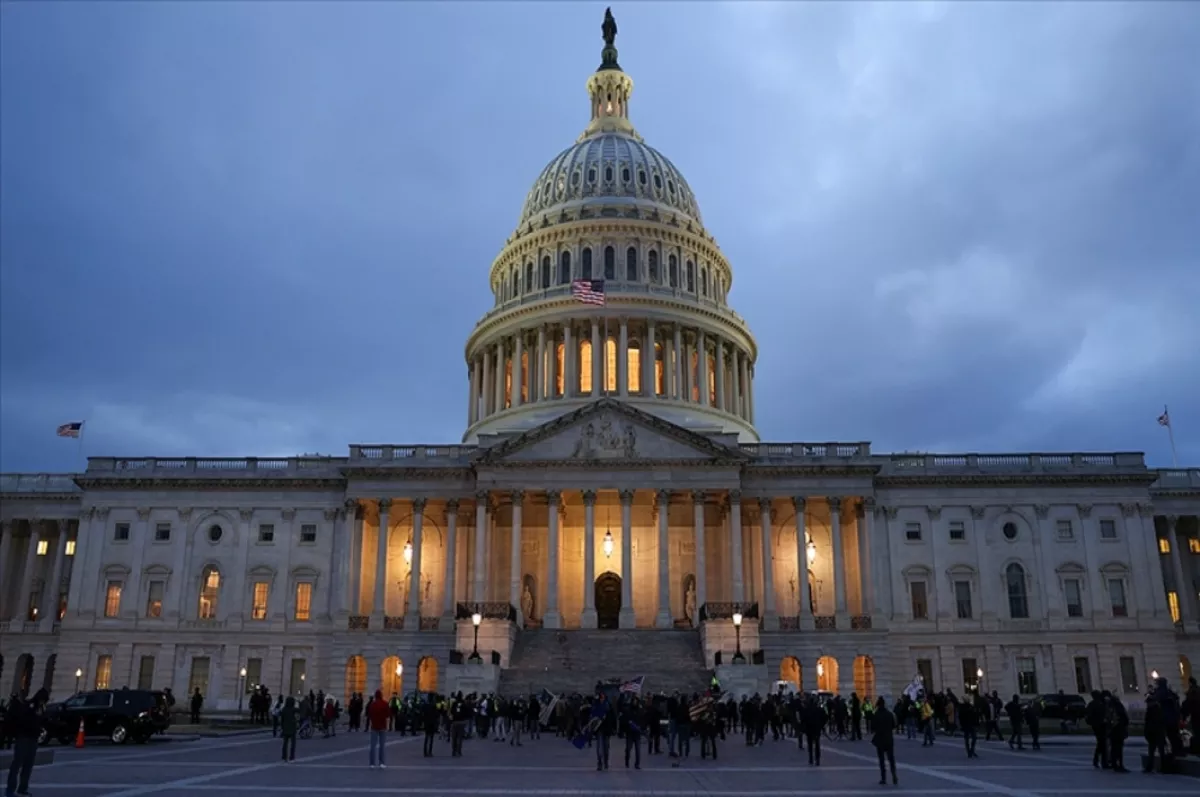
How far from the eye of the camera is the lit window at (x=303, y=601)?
63.9 m

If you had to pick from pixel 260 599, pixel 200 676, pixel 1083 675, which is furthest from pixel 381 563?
pixel 1083 675

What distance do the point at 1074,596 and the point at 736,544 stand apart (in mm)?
21308

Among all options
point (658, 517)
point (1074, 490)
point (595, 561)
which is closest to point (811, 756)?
point (658, 517)

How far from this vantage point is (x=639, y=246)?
3302 inches

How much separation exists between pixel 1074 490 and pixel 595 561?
99.5 ft

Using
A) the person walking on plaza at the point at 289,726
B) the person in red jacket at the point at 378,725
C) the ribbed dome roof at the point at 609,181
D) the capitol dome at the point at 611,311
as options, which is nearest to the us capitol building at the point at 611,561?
→ the capitol dome at the point at 611,311

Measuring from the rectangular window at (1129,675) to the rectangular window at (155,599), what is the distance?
58780mm

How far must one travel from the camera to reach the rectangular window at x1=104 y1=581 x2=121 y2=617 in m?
64.4

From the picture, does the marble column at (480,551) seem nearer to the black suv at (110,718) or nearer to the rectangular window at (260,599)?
the rectangular window at (260,599)

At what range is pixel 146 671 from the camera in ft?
208

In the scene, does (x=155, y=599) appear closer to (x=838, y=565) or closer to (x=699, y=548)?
(x=699, y=548)

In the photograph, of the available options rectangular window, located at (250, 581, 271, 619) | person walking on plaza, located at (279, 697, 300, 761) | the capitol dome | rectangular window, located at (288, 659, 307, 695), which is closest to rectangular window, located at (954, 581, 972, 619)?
the capitol dome

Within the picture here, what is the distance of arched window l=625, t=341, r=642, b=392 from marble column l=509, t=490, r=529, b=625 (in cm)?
1846

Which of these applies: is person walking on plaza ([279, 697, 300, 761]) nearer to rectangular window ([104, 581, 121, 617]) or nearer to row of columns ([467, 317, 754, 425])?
rectangular window ([104, 581, 121, 617])
